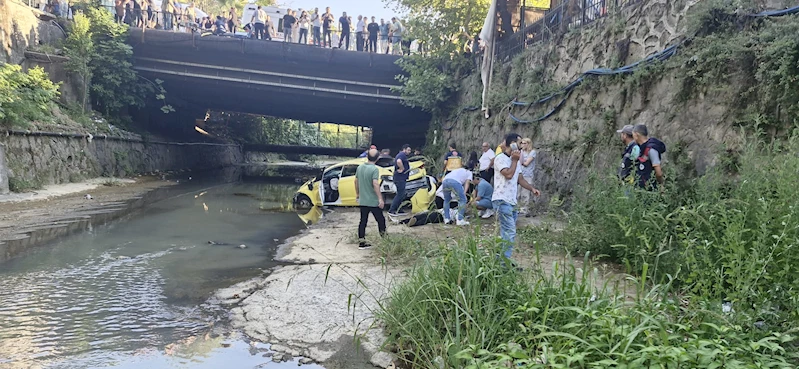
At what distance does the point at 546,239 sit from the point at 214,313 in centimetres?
482

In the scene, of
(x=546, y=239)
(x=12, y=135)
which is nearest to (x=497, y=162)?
(x=546, y=239)

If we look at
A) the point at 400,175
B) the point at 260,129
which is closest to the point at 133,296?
the point at 400,175

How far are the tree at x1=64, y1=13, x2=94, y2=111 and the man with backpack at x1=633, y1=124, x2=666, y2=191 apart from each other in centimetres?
2144

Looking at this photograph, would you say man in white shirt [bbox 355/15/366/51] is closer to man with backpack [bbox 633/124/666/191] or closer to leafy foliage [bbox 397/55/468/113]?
leafy foliage [bbox 397/55/468/113]

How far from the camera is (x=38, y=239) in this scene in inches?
325

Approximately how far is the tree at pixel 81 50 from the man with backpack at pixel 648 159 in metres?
21.4

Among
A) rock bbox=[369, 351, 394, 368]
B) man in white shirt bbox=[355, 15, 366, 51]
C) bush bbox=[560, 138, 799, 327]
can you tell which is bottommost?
rock bbox=[369, 351, 394, 368]

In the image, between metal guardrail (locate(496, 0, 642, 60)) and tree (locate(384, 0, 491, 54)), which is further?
tree (locate(384, 0, 491, 54))

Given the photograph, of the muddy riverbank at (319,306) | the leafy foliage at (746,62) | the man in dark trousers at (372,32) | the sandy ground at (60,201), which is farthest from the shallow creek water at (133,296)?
the man in dark trousers at (372,32)

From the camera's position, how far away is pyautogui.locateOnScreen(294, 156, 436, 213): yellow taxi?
12.2 m

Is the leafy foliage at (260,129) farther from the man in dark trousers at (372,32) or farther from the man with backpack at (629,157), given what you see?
the man with backpack at (629,157)

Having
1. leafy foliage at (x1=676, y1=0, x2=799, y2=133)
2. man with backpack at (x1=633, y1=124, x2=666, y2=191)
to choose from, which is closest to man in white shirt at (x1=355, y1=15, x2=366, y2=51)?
leafy foliage at (x1=676, y1=0, x2=799, y2=133)

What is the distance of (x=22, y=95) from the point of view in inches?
589

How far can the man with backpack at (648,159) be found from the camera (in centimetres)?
607
